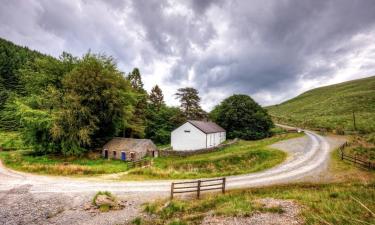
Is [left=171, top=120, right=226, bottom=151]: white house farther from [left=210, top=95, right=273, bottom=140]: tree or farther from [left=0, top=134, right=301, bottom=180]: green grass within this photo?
[left=0, top=134, right=301, bottom=180]: green grass

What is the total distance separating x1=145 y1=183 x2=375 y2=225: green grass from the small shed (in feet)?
68.3

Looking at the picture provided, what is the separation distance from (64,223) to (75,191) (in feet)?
16.8

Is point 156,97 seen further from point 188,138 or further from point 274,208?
point 274,208

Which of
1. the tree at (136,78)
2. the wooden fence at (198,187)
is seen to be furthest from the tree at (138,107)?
the wooden fence at (198,187)

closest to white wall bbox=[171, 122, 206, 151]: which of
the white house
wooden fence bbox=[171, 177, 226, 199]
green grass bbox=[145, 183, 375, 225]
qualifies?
the white house

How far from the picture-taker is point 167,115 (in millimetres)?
54125

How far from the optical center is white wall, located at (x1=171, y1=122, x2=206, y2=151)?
41.1m

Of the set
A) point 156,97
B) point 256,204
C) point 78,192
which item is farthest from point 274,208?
point 156,97

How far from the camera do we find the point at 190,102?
2210 inches

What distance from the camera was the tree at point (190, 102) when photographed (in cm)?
5575

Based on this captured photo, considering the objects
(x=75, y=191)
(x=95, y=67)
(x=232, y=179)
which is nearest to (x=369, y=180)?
(x=232, y=179)

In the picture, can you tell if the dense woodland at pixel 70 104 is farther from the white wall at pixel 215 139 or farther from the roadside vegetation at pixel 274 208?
the roadside vegetation at pixel 274 208

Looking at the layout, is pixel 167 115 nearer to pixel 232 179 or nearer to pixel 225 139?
pixel 225 139

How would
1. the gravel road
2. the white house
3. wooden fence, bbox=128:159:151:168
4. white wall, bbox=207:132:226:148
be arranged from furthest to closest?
white wall, bbox=207:132:226:148, the white house, wooden fence, bbox=128:159:151:168, the gravel road
